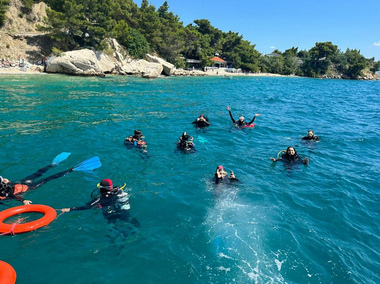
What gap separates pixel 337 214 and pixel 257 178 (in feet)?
9.81

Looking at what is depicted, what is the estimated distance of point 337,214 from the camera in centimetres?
781

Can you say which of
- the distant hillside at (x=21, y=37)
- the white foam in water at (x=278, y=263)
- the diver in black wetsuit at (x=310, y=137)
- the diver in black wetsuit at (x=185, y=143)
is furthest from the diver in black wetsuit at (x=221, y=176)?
the distant hillside at (x=21, y=37)

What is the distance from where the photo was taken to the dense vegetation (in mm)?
41688

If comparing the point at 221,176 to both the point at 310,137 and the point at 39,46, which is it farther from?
the point at 39,46

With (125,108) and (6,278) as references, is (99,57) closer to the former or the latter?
(125,108)

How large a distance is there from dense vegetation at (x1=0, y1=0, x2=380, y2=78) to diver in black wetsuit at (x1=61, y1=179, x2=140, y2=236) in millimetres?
41215

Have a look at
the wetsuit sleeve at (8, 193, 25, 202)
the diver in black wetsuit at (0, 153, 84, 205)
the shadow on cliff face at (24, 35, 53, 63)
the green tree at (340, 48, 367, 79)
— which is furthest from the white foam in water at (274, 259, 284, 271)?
the green tree at (340, 48, 367, 79)

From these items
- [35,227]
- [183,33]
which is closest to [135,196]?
[35,227]

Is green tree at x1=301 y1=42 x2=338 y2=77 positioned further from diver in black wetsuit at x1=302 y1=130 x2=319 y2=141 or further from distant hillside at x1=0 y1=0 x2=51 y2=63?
diver in black wetsuit at x1=302 y1=130 x2=319 y2=141

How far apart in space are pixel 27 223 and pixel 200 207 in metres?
4.67

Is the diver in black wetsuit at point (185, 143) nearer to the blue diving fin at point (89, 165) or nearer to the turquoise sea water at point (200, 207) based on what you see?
the turquoise sea water at point (200, 207)

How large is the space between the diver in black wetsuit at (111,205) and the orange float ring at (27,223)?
1.38ft

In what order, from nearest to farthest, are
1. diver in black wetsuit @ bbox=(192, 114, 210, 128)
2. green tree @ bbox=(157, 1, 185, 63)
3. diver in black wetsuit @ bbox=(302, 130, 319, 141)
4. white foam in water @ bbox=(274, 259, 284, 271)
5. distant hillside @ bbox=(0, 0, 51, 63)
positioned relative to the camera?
white foam in water @ bbox=(274, 259, 284, 271) → diver in black wetsuit @ bbox=(302, 130, 319, 141) → diver in black wetsuit @ bbox=(192, 114, 210, 128) → distant hillside @ bbox=(0, 0, 51, 63) → green tree @ bbox=(157, 1, 185, 63)

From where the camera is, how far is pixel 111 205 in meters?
7.08
